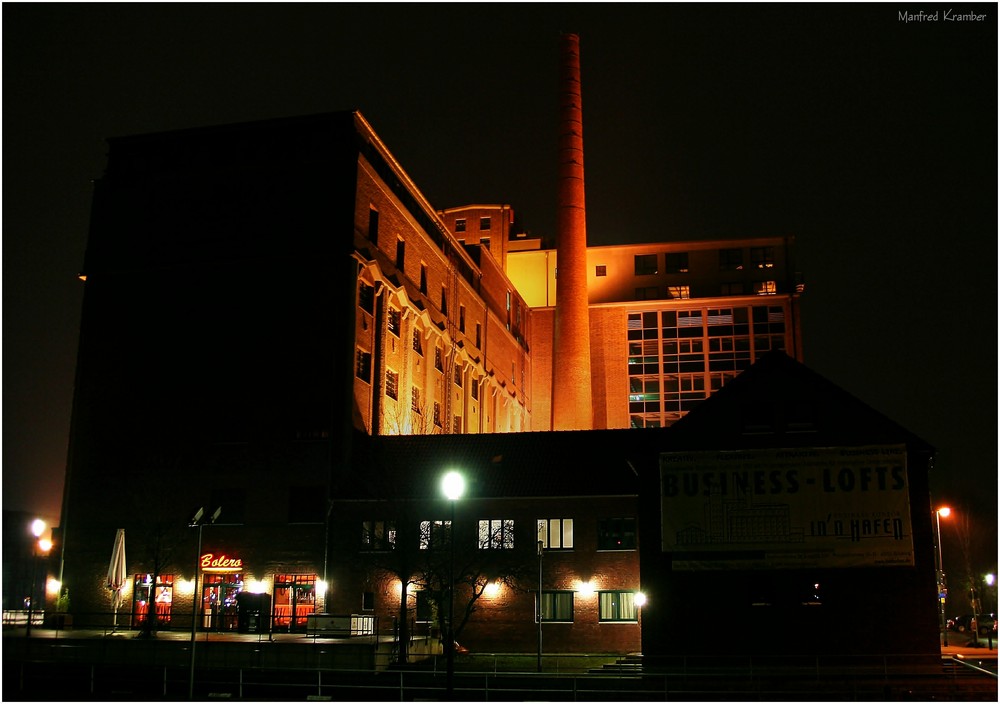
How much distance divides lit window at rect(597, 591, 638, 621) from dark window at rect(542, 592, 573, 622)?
119 centimetres

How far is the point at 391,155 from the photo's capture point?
53688 mm

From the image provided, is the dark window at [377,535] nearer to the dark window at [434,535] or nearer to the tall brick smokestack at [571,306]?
the dark window at [434,535]

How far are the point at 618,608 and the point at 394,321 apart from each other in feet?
63.1

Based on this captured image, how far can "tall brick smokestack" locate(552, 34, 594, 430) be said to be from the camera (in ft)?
217

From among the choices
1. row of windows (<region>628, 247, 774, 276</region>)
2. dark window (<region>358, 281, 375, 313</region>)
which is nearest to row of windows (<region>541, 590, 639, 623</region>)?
dark window (<region>358, 281, 375, 313</region>)

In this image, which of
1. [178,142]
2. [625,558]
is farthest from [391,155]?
[625,558]

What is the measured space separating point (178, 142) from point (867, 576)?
36.5 metres

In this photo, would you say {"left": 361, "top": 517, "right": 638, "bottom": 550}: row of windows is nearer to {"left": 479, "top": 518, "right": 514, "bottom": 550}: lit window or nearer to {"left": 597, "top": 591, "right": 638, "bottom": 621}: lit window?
{"left": 479, "top": 518, "right": 514, "bottom": 550}: lit window

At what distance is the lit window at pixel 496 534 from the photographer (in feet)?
135

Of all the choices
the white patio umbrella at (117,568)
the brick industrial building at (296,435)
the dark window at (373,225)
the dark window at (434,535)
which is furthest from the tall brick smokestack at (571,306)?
the white patio umbrella at (117,568)

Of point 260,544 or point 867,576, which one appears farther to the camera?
point 260,544

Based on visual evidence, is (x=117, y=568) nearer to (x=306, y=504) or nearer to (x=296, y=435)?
(x=306, y=504)

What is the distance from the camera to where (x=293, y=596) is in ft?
143

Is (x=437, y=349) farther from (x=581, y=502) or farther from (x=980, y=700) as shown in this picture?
(x=980, y=700)
